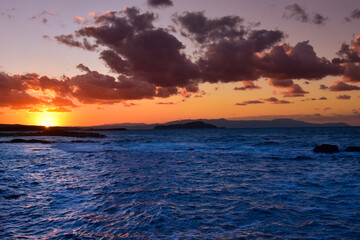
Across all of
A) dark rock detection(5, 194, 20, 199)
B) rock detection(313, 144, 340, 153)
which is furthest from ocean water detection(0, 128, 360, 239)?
rock detection(313, 144, 340, 153)

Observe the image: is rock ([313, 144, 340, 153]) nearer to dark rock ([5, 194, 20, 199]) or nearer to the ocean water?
the ocean water

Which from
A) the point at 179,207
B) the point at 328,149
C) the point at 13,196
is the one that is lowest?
the point at 328,149

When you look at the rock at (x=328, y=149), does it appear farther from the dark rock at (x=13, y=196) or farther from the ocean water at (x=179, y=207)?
the dark rock at (x=13, y=196)

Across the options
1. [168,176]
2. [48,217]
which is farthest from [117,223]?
[168,176]

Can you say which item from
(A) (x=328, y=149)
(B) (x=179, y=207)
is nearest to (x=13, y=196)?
(B) (x=179, y=207)

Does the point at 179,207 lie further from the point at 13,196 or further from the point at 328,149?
the point at 328,149

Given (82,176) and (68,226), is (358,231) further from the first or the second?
Answer: (82,176)

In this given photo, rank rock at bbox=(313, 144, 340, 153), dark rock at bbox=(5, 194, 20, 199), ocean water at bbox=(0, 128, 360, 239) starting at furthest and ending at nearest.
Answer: rock at bbox=(313, 144, 340, 153) < dark rock at bbox=(5, 194, 20, 199) < ocean water at bbox=(0, 128, 360, 239)

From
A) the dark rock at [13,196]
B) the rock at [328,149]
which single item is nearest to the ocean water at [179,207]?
the dark rock at [13,196]

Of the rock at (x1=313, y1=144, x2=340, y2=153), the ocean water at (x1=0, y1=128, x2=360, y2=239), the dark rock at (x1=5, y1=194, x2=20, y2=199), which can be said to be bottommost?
the rock at (x1=313, y1=144, x2=340, y2=153)

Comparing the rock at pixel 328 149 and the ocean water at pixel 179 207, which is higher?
the ocean water at pixel 179 207

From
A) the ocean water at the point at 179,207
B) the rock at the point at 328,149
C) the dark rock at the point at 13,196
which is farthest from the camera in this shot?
the rock at the point at 328,149

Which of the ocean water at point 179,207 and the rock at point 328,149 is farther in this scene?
the rock at point 328,149

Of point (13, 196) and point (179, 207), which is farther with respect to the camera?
point (13, 196)
